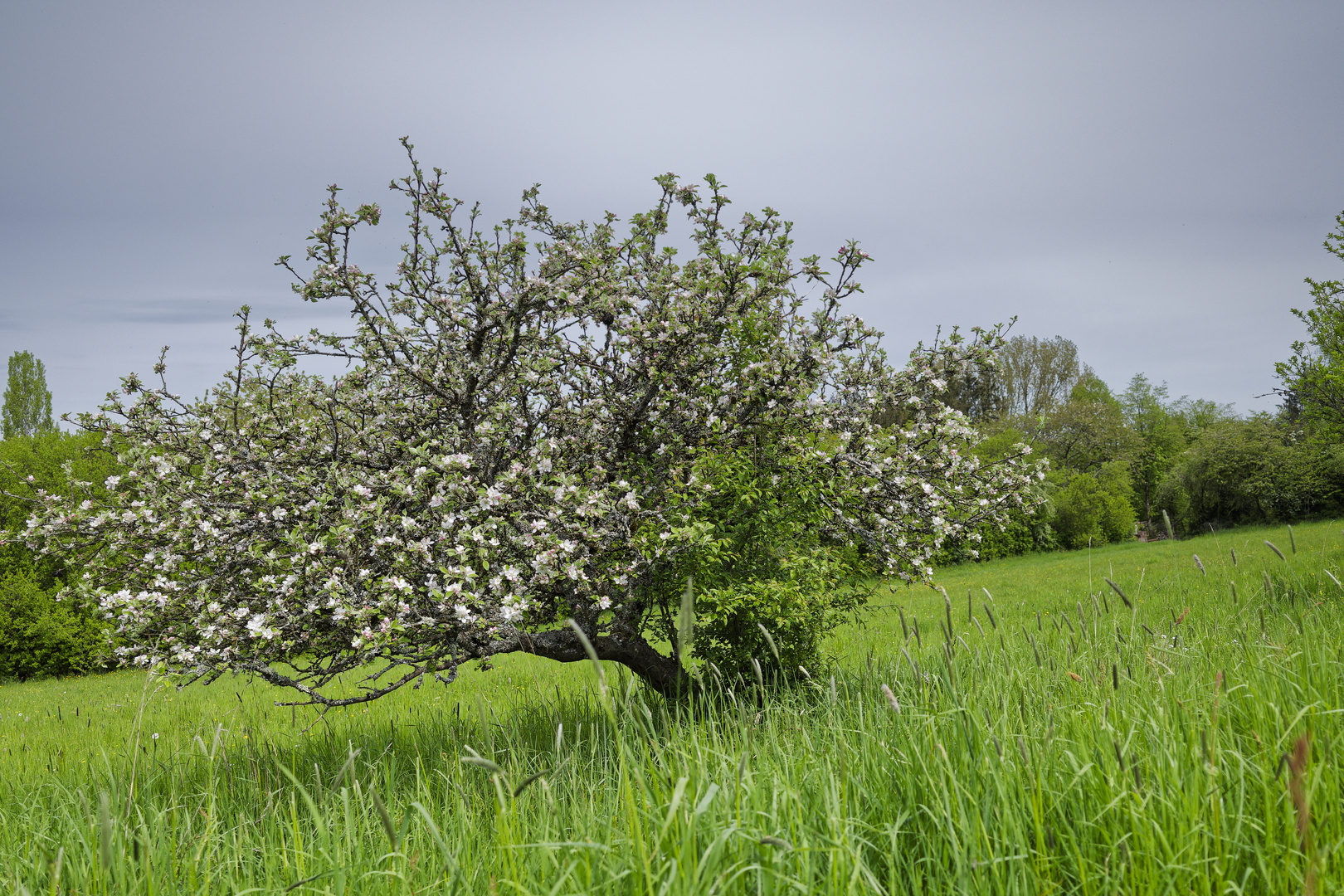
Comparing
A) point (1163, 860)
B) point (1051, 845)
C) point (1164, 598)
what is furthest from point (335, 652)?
point (1164, 598)

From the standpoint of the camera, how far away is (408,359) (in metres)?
5.80

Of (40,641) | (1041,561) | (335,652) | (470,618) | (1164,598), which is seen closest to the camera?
(470,618)

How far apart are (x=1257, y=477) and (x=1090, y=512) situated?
8081 mm

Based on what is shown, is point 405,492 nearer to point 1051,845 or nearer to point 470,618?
point 470,618

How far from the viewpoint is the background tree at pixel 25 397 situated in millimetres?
38719

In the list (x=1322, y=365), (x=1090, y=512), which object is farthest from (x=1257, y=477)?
(x=1322, y=365)

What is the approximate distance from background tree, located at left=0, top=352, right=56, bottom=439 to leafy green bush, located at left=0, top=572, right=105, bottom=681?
877 inches

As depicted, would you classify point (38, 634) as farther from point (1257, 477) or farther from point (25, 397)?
point (1257, 477)

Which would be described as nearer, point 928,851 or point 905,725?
point 928,851

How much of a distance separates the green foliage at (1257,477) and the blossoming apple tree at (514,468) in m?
37.1

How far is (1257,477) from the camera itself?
113ft

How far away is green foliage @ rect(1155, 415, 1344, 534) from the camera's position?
33.6m

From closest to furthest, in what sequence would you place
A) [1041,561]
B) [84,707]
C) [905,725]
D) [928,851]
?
[928,851]
[905,725]
[84,707]
[1041,561]

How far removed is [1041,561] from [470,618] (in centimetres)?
3166
